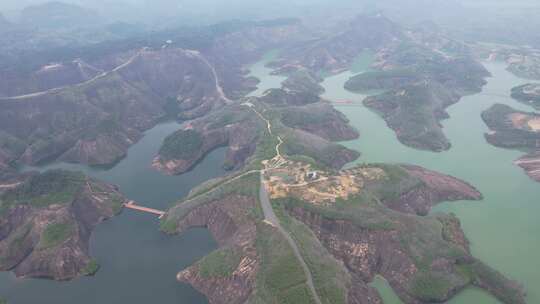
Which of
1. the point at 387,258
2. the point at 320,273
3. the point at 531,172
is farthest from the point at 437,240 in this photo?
Answer: the point at 531,172

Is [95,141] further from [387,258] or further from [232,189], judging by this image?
[387,258]

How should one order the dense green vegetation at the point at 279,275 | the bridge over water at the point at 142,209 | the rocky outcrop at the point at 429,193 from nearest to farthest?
the dense green vegetation at the point at 279,275, the rocky outcrop at the point at 429,193, the bridge over water at the point at 142,209

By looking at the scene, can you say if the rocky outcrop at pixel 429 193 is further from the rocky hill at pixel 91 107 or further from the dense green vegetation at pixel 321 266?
the rocky hill at pixel 91 107

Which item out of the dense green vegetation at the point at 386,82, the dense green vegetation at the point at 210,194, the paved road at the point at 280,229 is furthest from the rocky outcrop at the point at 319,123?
the dense green vegetation at the point at 386,82

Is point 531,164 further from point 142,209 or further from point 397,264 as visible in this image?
point 142,209

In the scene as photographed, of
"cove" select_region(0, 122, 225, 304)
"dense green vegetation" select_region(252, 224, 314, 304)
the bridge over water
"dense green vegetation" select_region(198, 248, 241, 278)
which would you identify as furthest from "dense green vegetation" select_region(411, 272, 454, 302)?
the bridge over water

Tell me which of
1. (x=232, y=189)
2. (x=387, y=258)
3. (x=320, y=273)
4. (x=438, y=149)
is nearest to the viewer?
(x=320, y=273)
